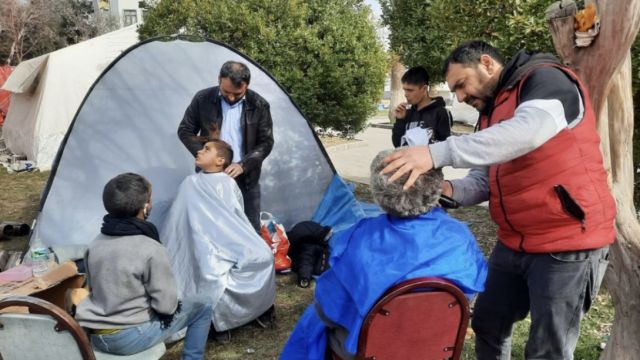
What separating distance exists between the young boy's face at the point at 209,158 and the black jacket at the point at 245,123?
379mm

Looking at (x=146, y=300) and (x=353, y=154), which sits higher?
(x=146, y=300)

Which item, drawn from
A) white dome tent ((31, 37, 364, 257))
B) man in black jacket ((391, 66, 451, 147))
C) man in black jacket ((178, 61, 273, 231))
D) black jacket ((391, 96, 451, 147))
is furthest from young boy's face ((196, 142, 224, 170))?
black jacket ((391, 96, 451, 147))

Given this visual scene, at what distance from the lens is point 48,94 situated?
8.41 m

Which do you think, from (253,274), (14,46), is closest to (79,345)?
(253,274)

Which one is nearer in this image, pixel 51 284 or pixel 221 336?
pixel 51 284

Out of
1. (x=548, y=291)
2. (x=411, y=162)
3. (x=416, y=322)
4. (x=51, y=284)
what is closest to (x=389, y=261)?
(x=416, y=322)

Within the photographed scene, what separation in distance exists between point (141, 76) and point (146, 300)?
9.43ft

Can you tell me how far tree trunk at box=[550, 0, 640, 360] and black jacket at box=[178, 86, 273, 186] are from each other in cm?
222

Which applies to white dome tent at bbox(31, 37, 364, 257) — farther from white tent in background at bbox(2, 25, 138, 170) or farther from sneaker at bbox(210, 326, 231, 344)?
white tent in background at bbox(2, 25, 138, 170)

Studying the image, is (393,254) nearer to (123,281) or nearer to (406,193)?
(406,193)

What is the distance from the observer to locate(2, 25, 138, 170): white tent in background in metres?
8.39

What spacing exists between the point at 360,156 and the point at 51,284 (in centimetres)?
770

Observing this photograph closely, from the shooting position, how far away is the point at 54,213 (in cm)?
384

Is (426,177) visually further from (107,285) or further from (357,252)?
(107,285)
